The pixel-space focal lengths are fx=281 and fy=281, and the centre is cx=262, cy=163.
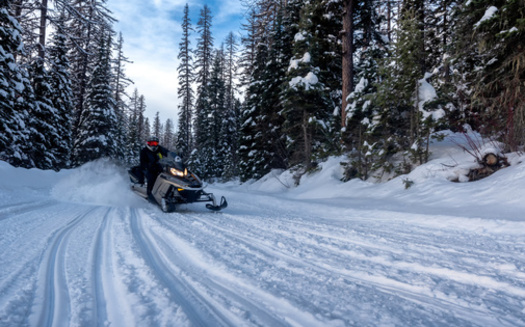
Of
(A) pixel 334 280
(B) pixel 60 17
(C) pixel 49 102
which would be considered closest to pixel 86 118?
(C) pixel 49 102

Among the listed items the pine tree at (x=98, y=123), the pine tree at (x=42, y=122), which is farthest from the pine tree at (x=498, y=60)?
the pine tree at (x=98, y=123)

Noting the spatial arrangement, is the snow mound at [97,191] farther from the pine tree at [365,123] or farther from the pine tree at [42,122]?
the pine tree at [42,122]

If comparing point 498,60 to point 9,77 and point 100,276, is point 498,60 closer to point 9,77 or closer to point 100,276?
point 100,276

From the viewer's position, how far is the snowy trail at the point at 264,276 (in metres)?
1.62

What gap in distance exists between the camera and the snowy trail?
5.33 feet

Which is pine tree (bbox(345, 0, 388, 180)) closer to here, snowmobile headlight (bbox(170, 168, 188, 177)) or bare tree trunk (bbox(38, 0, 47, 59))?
snowmobile headlight (bbox(170, 168, 188, 177))

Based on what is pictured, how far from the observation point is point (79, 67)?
3259cm

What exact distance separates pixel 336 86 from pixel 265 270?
52.7 ft

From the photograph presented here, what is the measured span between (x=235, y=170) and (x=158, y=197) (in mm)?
23292

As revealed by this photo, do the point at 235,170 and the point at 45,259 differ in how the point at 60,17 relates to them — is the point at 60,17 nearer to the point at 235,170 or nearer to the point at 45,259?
the point at 235,170

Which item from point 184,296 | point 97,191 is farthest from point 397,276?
point 97,191

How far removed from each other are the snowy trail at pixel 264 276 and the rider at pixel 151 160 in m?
3.02

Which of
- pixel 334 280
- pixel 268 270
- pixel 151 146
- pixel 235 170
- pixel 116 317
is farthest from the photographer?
pixel 235 170

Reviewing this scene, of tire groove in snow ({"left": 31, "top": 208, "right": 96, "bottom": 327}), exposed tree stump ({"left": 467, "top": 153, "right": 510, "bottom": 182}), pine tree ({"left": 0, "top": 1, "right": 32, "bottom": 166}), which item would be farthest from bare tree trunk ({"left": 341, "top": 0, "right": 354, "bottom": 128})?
pine tree ({"left": 0, "top": 1, "right": 32, "bottom": 166})
